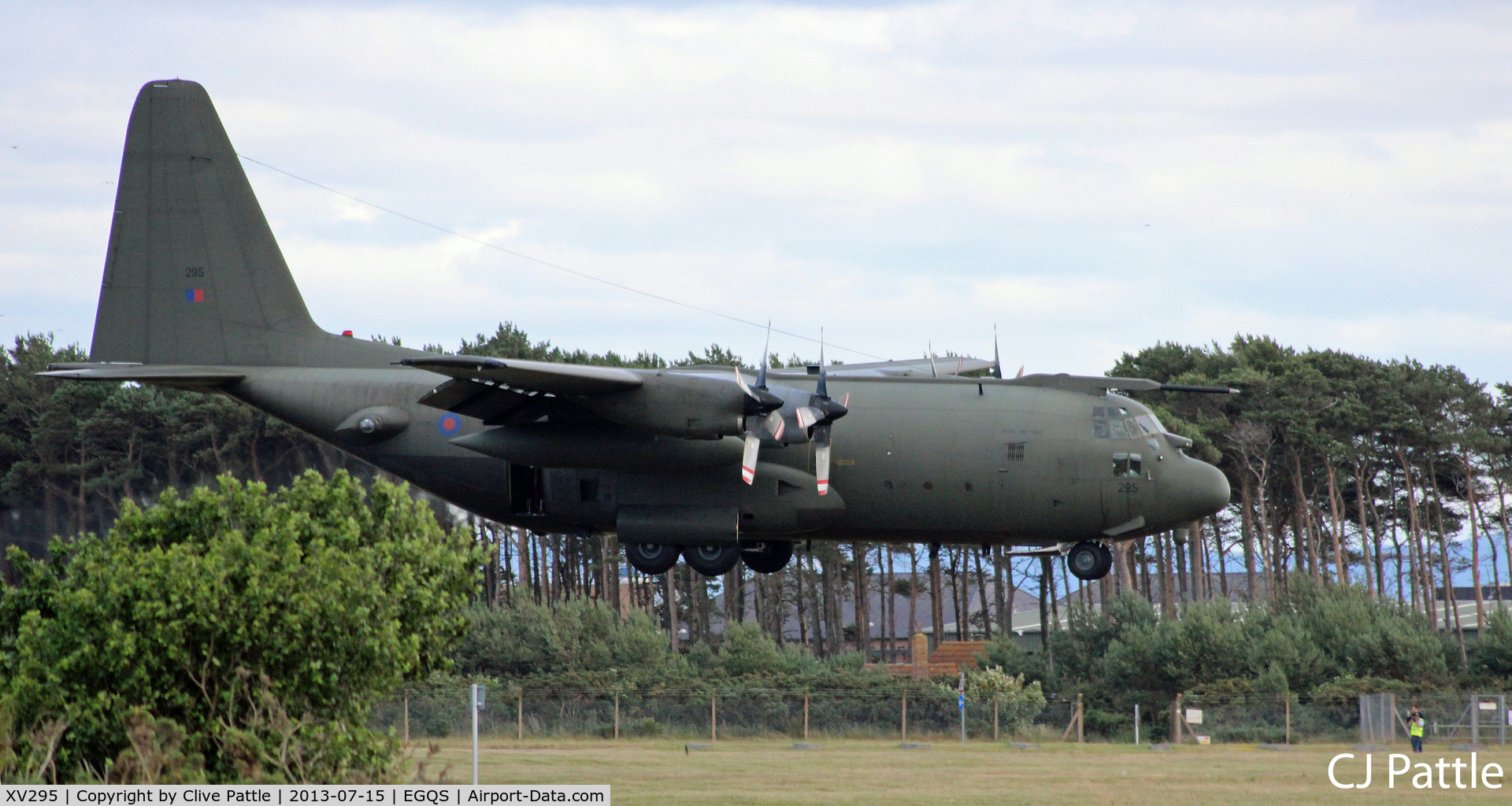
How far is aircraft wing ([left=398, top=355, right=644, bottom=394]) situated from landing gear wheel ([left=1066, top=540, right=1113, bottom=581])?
385 inches

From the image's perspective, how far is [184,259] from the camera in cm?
3366

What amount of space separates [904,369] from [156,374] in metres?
16.5

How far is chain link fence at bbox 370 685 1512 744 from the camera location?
5053cm

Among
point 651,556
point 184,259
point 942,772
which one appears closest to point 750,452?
point 651,556

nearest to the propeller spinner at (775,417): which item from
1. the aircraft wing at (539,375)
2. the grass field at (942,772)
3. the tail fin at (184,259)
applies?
the aircraft wing at (539,375)

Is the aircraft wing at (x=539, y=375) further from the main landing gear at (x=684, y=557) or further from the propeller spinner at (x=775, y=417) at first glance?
the main landing gear at (x=684, y=557)

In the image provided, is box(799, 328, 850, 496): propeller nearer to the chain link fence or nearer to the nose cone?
the nose cone

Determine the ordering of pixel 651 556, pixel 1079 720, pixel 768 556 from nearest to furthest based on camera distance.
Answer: pixel 651 556, pixel 768 556, pixel 1079 720

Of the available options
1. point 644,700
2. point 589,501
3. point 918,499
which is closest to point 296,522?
point 589,501

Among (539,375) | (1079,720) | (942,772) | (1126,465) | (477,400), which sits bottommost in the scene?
(942,772)

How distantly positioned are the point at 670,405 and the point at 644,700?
95.7ft

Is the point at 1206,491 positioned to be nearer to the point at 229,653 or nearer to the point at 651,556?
the point at 651,556

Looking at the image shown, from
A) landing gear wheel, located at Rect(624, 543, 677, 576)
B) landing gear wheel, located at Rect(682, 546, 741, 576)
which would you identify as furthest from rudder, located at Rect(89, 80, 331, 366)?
landing gear wheel, located at Rect(682, 546, 741, 576)

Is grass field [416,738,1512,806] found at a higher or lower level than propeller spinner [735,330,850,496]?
lower
